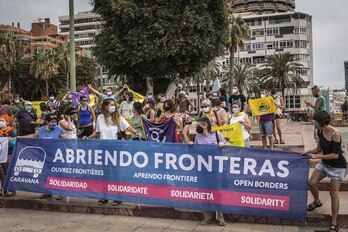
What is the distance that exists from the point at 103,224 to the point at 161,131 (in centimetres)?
276

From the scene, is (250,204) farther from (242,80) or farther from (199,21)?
(242,80)

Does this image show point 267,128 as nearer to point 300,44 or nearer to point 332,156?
point 332,156

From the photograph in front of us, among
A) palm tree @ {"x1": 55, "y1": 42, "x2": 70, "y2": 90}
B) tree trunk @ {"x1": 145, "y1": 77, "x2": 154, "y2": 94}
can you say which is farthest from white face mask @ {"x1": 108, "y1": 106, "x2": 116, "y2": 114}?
palm tree @ {"x1": 55, "y1": 42, "x2": 70, "y2": 90}

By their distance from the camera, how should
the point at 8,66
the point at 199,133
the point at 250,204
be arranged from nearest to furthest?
the point at 250,204 < the point at 199,133 < the point at 8,66

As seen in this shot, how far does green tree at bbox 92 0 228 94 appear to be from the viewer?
24703 millimetres

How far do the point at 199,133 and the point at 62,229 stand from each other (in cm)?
274

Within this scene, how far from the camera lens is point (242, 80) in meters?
75.9

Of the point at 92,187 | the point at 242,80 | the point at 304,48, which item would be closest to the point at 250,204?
the point at 92,187

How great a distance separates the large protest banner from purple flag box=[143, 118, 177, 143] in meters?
1.72

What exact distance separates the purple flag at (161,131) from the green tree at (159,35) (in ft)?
51.8

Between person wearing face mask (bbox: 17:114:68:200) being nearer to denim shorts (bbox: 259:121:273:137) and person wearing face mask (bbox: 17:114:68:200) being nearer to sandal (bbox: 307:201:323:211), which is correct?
sandal (bbox: 307:201:323:211)

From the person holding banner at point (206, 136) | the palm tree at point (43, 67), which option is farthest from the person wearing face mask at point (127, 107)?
the palm tree at point (43, 67)

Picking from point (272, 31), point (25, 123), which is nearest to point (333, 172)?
point (25, 123)

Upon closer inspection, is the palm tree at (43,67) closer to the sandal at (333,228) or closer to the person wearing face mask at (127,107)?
the person wearing face mask at (127,107)
